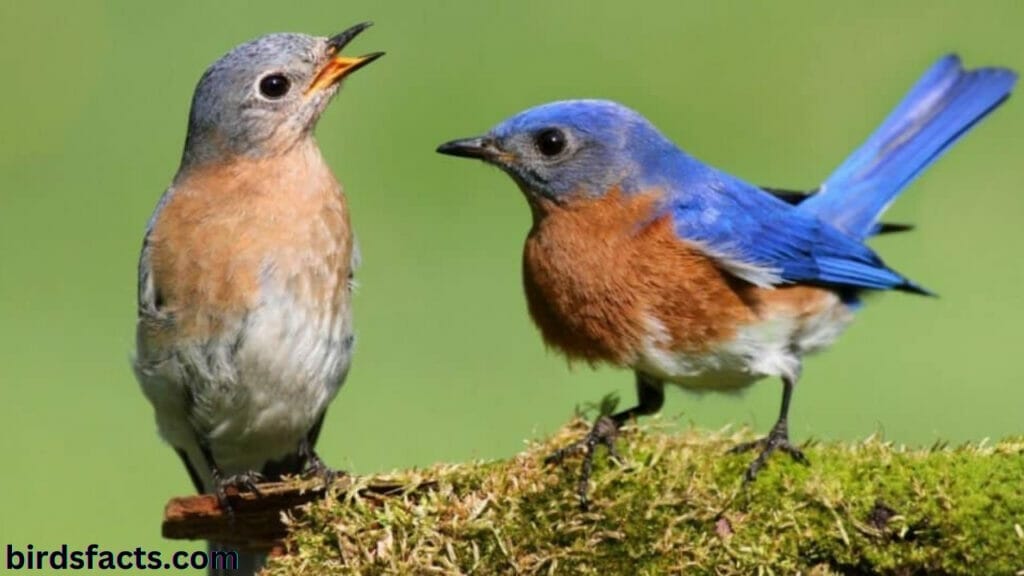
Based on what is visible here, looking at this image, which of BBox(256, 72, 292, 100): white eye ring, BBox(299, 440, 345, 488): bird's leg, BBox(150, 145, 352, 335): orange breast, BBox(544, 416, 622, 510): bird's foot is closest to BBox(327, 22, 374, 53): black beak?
BBox(256, 72, 292, 100): white eye ring

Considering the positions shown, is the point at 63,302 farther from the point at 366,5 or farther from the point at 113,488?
the point at 366,5

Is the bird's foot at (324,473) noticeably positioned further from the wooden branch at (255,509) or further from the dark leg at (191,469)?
the dark leg at (191,469)

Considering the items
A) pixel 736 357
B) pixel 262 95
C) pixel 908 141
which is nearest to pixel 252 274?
pixel 262 95

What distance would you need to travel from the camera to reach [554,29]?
12.5m

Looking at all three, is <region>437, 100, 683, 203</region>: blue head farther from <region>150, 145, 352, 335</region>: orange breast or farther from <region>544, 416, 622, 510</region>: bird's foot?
<region>544, 416, 622, 510</region>: bird's foot

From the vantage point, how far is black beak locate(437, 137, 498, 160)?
21.2 feet

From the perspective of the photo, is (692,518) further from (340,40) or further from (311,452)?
(340,40)

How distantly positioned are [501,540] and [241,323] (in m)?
1.58

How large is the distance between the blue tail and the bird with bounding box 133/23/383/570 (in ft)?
5.75

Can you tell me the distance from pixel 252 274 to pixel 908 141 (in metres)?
2.51

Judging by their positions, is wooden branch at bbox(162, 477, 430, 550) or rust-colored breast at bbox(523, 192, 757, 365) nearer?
wooden branch at bbox(162, 477, 430, 550)

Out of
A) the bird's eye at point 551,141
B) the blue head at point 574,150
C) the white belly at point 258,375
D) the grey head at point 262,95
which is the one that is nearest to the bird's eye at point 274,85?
the grey head at point 262,95

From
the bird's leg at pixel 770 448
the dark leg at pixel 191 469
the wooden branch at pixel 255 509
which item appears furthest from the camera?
the dark leg at pixel 191 469

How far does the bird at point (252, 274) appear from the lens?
6.33 meters
